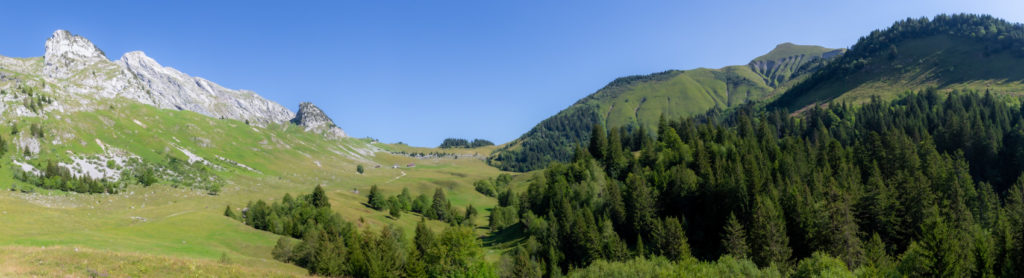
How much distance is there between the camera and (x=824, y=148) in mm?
130125

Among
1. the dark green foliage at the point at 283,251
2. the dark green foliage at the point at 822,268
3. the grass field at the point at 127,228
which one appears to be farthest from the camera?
the dark green foliage at the point at 283,251

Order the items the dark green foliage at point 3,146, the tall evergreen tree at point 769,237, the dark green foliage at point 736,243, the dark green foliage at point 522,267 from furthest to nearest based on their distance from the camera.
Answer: the dark green foliage at point 3,146 < the dark green foliage at point 522,267 < the dark green foliage at point 736,243 < the tall evergreen tree at point 769,237

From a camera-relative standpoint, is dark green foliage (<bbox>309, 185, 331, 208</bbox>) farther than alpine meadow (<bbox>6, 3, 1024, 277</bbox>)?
Yes

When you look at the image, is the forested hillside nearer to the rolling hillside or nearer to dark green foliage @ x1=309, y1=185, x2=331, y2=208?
dark green foliage @ x1=309, y1=185, x2=331, y2=208

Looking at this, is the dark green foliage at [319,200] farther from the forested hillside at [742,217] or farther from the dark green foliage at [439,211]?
the dark green foliage at [439,211]

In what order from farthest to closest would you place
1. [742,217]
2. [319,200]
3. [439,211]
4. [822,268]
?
[439,211] < [319,200] < [742,217] < [822,268]

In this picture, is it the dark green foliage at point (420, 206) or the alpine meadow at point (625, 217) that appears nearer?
the alpine meadow at point (625, 217)

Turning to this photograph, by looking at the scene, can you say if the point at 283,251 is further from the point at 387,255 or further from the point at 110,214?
the point at 110,214

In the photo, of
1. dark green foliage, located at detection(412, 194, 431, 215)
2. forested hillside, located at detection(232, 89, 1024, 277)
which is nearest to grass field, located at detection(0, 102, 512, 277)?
dark green foliage, located at detection(412, 194, 431, 215)

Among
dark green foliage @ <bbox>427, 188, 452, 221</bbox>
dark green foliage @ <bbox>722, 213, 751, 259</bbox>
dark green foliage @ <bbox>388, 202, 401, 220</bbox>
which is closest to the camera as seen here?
dark green foliage @ <bbox>722, 213, 751, 259</bbox>

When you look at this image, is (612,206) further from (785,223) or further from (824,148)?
(824,148)

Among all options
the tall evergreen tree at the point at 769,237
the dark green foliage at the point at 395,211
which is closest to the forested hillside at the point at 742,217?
the tall evergreen tree at the point at 769,237

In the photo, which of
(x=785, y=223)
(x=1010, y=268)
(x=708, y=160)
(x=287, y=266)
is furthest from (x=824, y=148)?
(x=287, y=266)

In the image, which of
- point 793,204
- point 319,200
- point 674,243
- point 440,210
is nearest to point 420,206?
point 440,210
